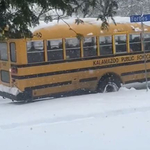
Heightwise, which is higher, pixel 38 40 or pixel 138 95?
pixel 38 40

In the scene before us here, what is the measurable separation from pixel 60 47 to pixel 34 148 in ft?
18.3

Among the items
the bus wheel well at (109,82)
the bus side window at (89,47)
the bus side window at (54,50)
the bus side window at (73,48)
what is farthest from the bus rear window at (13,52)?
the bus wheel well at (109,82)

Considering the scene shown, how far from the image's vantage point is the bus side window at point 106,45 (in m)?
12.5

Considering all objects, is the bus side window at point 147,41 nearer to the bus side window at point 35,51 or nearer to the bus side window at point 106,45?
the bus side window at point 106,45

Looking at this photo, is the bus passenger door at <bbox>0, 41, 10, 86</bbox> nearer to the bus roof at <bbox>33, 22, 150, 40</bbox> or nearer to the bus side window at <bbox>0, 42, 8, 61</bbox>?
the bus side window at <bbox>0, 42, 8, 61</bbox>

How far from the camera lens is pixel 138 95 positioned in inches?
444

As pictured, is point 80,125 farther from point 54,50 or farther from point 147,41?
point 147,41

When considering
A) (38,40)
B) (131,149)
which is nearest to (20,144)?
(131,149)

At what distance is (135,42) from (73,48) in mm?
2374

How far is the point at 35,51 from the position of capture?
1137cm

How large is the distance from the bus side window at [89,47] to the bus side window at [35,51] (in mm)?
1446

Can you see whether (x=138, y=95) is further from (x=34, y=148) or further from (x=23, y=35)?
(x=23, y=35)

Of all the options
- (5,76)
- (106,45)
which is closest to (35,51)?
(5,76)

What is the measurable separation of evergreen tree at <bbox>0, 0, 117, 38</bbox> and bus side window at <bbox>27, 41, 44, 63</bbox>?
5.43m
